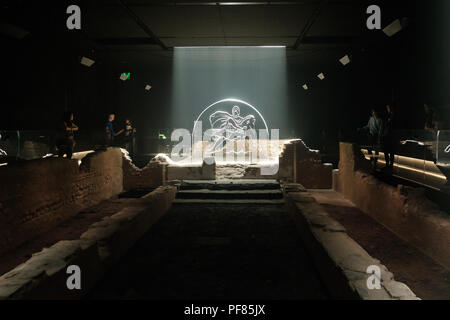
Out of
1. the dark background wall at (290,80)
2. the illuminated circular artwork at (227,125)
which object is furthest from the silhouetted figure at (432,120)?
the illuminated circular artwork at (227,125)

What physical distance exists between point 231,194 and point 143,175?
10.8ft

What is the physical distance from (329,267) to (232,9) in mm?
6397

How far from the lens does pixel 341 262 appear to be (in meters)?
3.58

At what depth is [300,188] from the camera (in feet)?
28.4

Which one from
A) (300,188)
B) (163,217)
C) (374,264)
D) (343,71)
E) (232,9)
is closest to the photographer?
(374,264)

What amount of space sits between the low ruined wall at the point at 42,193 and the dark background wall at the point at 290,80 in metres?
3.63

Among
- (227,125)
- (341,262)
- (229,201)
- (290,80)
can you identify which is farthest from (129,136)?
(341,262)

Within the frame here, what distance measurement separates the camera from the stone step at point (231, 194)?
28.9 ft

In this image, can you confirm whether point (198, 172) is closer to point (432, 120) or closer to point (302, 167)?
point (302, 167)

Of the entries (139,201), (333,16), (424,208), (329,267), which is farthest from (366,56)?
(329,267)

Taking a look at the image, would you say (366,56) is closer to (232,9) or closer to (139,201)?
(232,9)

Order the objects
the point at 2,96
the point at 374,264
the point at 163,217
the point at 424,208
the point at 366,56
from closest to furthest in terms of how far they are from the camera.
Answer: the point at 374,264, the point at 424,208, the point at 163,217, the point at 2,96, the point at 366,56

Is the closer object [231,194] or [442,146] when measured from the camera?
[442,146]

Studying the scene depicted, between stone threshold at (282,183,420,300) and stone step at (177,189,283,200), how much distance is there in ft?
8.95
